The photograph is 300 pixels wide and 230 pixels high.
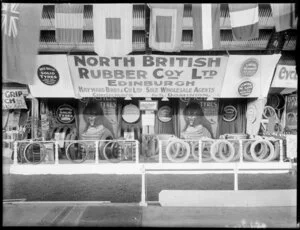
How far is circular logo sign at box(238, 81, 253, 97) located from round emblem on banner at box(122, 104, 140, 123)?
14.4 feet

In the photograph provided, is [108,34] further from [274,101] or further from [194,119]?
[274,101]

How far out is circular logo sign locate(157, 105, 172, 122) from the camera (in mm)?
16500

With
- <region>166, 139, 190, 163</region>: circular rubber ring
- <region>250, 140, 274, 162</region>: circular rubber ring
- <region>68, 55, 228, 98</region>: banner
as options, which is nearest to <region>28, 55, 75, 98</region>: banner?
<region>68, 55, 228, 98</region>: banner

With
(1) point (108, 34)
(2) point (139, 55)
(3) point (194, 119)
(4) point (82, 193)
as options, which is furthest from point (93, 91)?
(4) point (82, 193)

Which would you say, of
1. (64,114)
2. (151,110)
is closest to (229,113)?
(151,110)

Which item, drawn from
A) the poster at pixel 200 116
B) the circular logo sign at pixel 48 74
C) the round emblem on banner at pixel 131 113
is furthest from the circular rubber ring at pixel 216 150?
the circular logo sign at pixel 48 74

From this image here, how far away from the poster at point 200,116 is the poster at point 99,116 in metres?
2.88

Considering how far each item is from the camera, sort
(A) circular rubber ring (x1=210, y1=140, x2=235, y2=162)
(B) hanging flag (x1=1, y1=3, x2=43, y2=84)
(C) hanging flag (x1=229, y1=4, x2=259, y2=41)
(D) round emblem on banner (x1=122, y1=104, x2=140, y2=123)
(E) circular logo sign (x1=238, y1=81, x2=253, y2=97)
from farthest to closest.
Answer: (D) round emblem on banner (x1=122, y1=104, x2=140, y2=123), (E) circular logo sign (x1=238, y1=81, x2=253, y2=97), (A) circular rubber ring (x1=210, y1=140, x2=235, y2=162), (C) hanging flag (x1=229, y1=4, x2=259, y2=41), (B) hanging flag (x1=1, y1=3, x2=43, y2=84)

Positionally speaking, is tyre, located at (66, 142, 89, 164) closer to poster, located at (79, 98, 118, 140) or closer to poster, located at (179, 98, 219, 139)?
poster, located at (79, 98, 118, 140)

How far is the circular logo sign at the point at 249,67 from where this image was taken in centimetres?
1434

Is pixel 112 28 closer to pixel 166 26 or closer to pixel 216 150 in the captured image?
pixel 166 26

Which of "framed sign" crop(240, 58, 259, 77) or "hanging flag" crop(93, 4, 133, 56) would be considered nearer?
"hanging flag" crop(93, 4, 133, 56)

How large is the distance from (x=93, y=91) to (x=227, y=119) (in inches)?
234

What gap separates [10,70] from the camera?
10.8 m
